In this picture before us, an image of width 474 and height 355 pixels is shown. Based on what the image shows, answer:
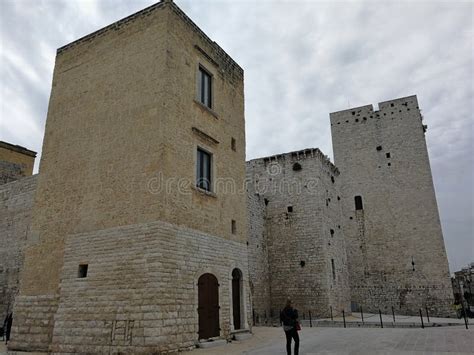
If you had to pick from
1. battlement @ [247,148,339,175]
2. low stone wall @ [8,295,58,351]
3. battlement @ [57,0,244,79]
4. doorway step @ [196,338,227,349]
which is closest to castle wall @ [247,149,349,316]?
battlement @ [247,148,339,175]

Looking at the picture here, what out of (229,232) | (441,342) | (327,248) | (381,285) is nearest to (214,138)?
(229,232)

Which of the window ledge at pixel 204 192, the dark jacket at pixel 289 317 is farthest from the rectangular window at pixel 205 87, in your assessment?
the dark jacket at pixel 289 317

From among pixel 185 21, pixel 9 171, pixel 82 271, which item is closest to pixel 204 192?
pixel 82 271

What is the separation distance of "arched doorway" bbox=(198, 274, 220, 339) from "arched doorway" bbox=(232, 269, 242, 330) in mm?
1433

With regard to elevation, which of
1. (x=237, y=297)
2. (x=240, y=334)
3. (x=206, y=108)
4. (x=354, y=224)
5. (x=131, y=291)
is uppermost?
(x=206, y=108)

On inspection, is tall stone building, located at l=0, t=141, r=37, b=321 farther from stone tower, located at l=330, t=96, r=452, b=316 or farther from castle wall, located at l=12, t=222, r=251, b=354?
stone tower, located at l=330, t=96, r=452, b=316

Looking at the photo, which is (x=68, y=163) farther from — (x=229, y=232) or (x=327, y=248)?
(x=327, y=248)

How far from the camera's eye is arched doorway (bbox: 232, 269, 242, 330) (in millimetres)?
12672

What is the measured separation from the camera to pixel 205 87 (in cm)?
1316

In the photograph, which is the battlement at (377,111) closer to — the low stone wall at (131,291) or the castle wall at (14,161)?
the castle wall at (14,161)

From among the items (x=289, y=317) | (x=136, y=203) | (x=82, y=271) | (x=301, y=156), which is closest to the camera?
(x=289, y=317)

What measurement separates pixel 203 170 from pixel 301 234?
12562 millimetres

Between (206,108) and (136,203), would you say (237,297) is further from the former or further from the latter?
(206,108)

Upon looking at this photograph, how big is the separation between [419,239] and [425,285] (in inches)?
130
